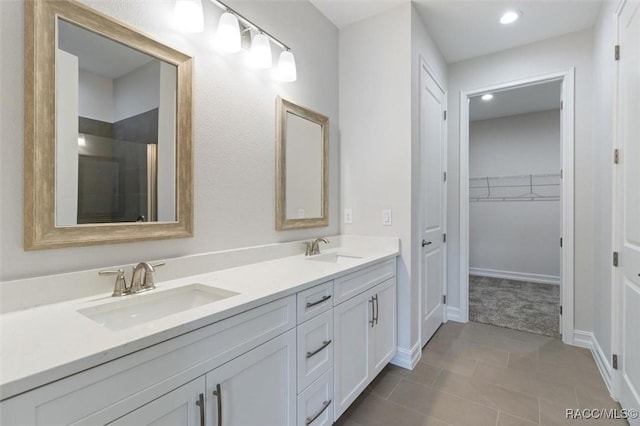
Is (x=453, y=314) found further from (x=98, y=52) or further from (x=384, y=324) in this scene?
(x=98, y=52)

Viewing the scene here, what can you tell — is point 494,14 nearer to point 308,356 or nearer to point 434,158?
A: point 434,158

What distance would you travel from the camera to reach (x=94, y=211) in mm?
1135

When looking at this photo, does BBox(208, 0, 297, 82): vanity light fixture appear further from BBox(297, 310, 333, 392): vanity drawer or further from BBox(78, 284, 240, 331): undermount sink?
BBox(297, 310, 333, 392): vanity drawer

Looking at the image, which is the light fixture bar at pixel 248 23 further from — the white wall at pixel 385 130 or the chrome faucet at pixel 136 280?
the chrome faucet at pixel 136 280

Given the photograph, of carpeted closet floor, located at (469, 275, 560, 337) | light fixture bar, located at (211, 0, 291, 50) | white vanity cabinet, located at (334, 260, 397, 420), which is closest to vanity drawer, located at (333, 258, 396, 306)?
white vanity cabinet, located at (334, 260, 397, 420)

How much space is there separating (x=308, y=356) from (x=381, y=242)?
1.17 metres

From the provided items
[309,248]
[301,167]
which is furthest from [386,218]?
[301,167]

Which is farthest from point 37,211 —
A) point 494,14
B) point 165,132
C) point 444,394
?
point 494,14

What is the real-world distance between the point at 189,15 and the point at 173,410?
61.3 inches

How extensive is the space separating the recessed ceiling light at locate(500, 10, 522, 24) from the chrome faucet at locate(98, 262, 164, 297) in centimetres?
301

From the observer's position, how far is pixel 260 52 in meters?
1.71

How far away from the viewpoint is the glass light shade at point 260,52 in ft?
5.57

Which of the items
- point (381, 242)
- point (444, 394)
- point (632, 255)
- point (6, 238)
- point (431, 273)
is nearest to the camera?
point (6, 238)

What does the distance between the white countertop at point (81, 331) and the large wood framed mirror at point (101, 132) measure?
0.79 ft
